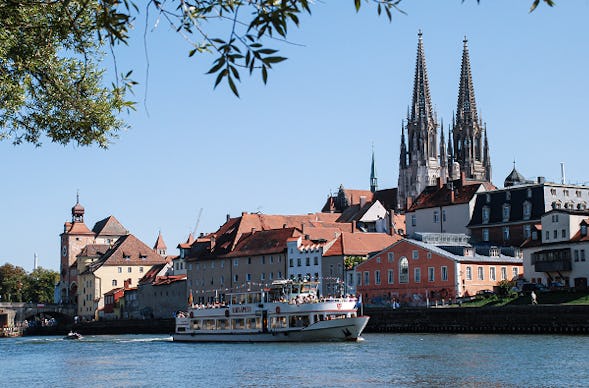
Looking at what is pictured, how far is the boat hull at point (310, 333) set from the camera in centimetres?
7212

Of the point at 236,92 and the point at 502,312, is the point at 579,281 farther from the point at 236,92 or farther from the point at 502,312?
the point at 236,92

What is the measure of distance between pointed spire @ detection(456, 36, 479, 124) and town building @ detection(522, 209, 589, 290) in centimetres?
9847

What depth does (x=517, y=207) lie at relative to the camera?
103 metres

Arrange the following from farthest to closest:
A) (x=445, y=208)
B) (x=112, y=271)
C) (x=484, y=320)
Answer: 1. (x=112, y=271)
2. (x=445, y=208)
3. (x=484, y=320)

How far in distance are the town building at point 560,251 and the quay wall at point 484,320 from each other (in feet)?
31.9

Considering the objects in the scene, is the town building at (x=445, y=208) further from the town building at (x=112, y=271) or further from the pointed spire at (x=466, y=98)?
the pointed spire at (x=466, y=98)

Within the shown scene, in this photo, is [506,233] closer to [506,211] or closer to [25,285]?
[506,211]

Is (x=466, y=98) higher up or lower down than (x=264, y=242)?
higher up

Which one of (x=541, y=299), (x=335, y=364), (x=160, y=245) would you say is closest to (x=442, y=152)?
(x=160, y=245)

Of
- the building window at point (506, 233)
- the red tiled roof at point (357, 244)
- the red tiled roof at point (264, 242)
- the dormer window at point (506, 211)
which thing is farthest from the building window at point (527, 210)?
the red tiled roof at point (264, 242)

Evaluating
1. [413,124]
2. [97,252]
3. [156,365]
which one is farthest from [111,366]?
[413,124]

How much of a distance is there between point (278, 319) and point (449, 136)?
383 ft

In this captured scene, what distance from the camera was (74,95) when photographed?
685 inches

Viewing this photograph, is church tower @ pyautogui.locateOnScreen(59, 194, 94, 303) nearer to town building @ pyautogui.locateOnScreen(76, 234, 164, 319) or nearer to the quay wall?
town building @ pyautogui.locateOnScreen(76, 234, 164, 319)
